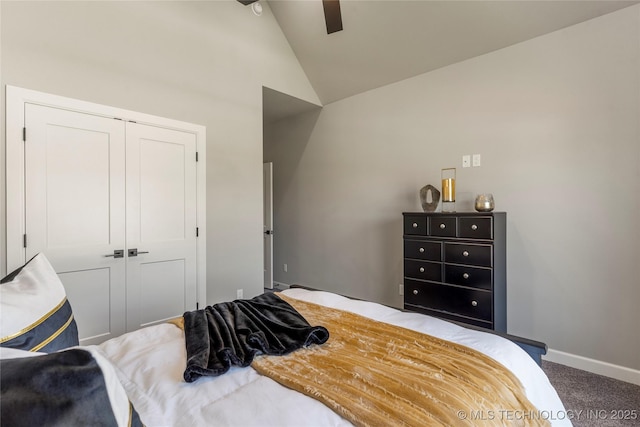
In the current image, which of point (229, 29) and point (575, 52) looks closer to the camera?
point (575, 52)

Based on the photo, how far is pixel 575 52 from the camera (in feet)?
8.59

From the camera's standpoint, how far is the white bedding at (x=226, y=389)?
35.8 inches

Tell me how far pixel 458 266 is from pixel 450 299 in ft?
0.97

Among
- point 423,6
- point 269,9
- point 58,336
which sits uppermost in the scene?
point 269,9

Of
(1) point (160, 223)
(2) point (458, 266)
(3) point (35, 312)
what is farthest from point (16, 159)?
(2) point (458, 266)

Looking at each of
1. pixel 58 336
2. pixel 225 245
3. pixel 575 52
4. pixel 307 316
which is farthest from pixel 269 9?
pixel 58 336

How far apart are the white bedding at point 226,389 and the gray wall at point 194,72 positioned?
5.74 feet

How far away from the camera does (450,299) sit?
2.74 metres

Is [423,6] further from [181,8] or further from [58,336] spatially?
[58,336]

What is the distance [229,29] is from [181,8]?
0.52m

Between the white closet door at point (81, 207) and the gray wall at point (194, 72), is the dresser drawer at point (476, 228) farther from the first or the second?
the white closet door at point (81, 207)

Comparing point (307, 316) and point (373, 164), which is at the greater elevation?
point (373, 164)

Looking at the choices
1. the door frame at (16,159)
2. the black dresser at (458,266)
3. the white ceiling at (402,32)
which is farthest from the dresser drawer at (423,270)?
the door frame at (16,159)

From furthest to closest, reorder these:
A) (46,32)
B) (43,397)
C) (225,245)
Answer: (225,245), (46,32), (43,397)
